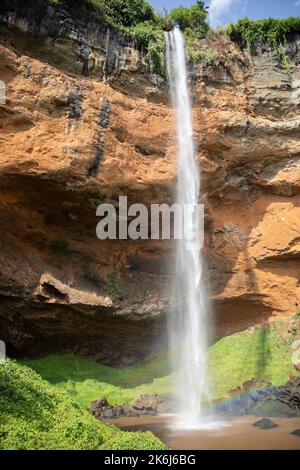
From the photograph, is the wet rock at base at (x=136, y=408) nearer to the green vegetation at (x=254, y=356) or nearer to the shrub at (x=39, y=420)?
the green vegetation at (x=254, y=356)

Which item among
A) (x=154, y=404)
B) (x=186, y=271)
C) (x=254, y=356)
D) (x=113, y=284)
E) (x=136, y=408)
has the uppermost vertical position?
(x=186, y=271)

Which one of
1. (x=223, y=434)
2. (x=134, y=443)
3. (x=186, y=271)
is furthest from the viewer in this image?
(x=186, y=271)

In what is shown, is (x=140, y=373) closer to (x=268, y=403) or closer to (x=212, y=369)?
(x=212, y=369)

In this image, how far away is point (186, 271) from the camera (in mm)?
19516

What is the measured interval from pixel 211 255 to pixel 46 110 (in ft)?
32.5

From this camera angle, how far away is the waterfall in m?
18.4

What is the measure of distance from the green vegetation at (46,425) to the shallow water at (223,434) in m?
1.93

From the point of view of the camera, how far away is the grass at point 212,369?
16.7m

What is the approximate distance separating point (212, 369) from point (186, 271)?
4485mm

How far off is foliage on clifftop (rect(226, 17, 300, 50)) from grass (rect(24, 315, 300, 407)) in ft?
46.6

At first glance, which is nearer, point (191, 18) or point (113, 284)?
point (113, 284)

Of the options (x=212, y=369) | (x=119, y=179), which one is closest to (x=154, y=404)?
(x=212, y=369)
